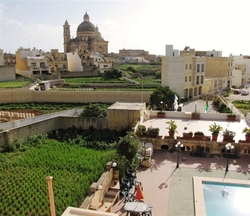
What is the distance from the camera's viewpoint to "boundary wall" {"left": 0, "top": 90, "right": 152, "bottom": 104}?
35500 millimetres

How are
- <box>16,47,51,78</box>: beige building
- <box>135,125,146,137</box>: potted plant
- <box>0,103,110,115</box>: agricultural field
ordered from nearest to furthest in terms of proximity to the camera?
1. <box>135,125,146,137</box>: potted plant
2. <box>0,103,110,115</box>: agricultural field
3. <box>16,47,51,78</box>: beige building

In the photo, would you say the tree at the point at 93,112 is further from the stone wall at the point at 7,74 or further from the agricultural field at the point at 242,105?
the stone wall at the point at 7,74

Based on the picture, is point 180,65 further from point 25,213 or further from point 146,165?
point 25,213

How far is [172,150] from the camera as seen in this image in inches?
706

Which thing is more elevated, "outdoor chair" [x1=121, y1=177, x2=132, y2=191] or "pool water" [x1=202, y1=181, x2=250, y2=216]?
"outdoor chair" [x1=121, y1=177, x2=132, y2=191]

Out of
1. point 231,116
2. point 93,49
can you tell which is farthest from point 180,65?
point 93,49

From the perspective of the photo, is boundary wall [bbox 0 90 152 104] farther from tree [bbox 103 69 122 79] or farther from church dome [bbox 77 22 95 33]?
church dome [bbox 77 22 95 33]

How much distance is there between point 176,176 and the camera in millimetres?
14617

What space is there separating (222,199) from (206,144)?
5.55 metres

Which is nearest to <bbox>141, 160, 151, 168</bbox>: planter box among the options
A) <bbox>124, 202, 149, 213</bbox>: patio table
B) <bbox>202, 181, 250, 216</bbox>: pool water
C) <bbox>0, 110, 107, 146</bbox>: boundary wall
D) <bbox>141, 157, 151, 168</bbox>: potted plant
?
<bbox>141, 157, 151, 168</bbox>: potted plant

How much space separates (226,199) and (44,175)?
8.86 m

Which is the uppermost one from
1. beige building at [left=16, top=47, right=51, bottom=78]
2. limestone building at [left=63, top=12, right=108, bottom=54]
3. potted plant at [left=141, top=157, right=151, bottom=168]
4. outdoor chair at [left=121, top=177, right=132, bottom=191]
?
limestone building at [left=63, top=12, right=108, bottom=54]

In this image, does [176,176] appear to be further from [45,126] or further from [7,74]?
[7,74]

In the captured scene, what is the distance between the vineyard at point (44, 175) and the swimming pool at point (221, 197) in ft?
16.0
